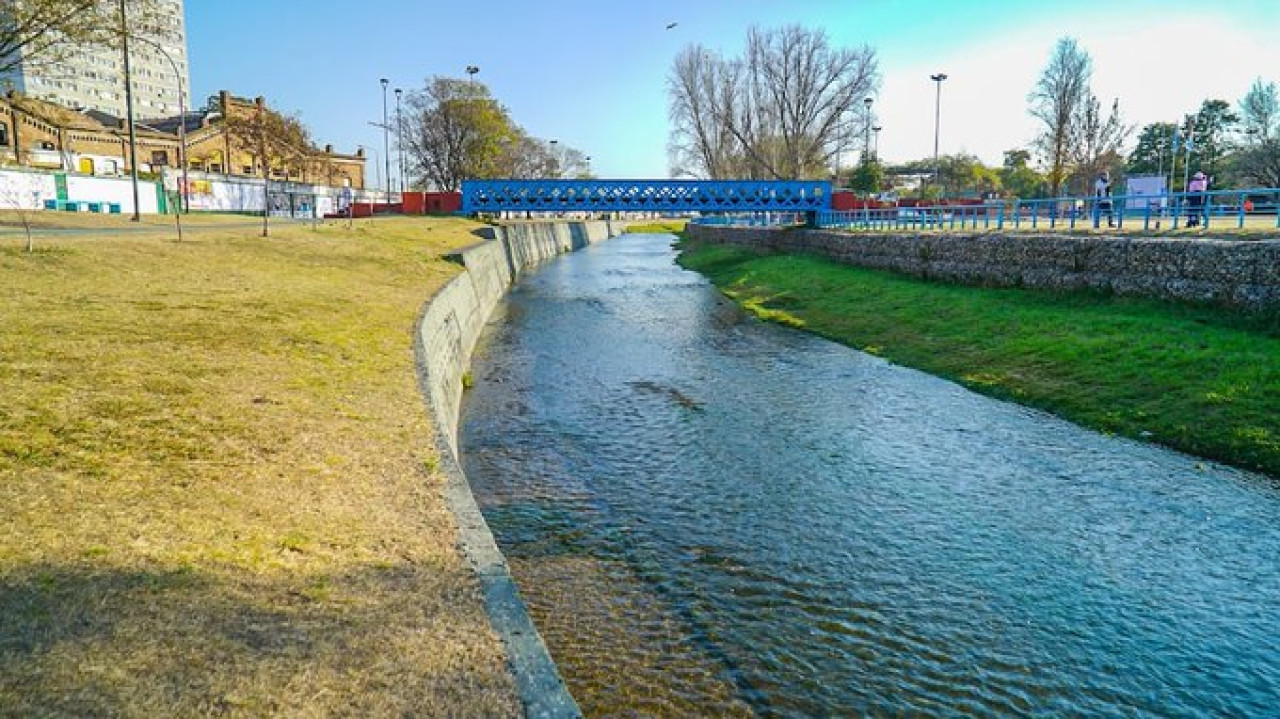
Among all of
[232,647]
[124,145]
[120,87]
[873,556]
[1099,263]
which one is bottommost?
[873,556]

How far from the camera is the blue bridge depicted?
47781 mm

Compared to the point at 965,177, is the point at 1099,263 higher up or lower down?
lower down

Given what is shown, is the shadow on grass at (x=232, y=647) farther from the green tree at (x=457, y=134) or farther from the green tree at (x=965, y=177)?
the green tree at (x=965, y=177)

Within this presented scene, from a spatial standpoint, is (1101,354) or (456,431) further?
(1101,354)

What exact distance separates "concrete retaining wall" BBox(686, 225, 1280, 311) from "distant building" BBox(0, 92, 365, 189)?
30.3m

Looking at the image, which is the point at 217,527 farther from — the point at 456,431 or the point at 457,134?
the point at 457,134

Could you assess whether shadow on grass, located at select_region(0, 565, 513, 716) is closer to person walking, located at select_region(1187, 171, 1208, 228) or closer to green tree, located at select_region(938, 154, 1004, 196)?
person walking, located at select_region(1187, 171, 1208, 228)

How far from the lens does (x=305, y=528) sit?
6434 millimetres

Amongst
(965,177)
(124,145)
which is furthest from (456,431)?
(965,177)

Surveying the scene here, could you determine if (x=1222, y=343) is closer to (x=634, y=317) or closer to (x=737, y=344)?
(x=737, y=344)

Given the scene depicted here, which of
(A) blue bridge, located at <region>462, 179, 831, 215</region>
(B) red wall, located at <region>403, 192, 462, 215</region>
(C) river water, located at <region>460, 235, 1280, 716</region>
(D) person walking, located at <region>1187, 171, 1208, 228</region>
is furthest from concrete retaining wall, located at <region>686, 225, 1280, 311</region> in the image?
(B) red wall, located at <region>403, 192, 462, 215</region>

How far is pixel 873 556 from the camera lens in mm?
8344

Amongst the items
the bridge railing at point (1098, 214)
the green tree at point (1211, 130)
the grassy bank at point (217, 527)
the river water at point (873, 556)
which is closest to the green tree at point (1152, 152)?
the green tree at point (1211, 130)

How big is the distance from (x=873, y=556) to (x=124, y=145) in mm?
74337
